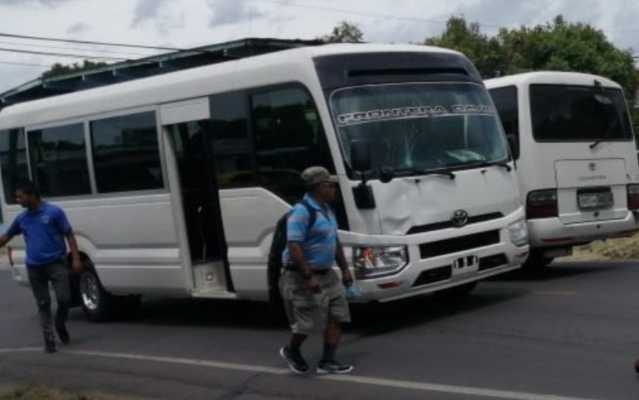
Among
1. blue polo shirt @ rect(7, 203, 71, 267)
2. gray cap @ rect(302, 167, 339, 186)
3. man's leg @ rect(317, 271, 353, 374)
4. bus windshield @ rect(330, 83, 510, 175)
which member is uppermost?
bus windshield @ rect(330, 83, 510, 175)

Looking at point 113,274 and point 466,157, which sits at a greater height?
point 466,157

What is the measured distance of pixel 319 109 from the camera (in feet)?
30.0

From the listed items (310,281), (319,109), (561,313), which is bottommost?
(561,313)

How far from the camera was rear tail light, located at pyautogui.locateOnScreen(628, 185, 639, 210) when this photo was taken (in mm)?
13000

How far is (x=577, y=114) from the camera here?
12.7m

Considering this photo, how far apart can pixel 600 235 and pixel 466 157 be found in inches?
142

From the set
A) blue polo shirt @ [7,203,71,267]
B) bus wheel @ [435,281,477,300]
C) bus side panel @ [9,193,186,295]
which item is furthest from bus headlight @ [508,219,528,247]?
blue polo shirt @ [7,203,71,267]

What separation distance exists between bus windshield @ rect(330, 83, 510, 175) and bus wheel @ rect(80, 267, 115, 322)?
4584 mm

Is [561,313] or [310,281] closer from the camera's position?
[310,281]

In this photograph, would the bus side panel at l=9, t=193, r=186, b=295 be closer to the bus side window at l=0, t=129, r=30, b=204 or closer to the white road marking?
the bus side window at l=0, t=129, r=30, b=204

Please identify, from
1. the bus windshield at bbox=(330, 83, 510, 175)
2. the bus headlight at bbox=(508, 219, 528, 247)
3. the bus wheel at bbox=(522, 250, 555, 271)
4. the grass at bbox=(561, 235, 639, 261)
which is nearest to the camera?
the bus windshield at bbox=(330, 83, 510, 175)

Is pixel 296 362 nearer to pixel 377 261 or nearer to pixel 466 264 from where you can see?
pixel 377 261

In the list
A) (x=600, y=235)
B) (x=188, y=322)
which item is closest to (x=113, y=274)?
(x=188, y=322)

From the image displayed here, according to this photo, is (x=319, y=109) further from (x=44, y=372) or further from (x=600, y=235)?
(x=600, y=235)
